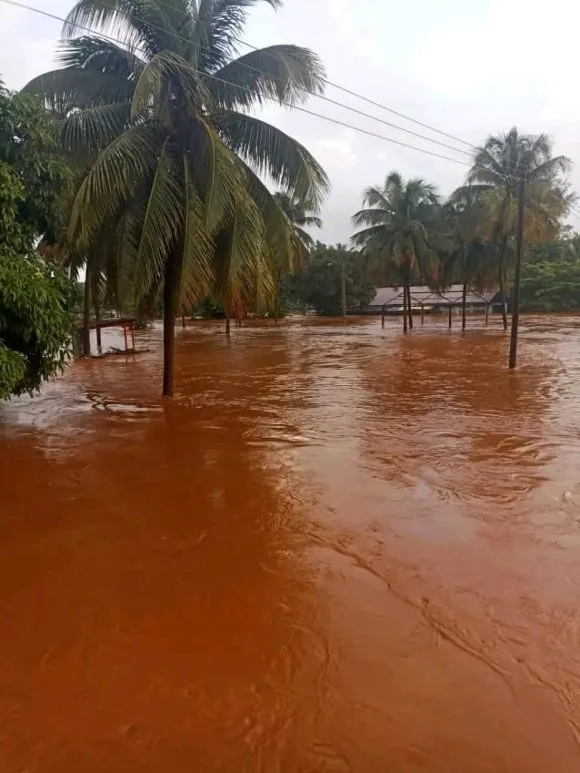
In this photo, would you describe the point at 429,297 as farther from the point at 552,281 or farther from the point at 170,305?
the point at 170,305

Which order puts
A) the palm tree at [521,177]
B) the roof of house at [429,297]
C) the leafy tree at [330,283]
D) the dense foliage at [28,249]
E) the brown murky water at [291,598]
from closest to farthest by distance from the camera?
the brown murky water at [291,598] < the dense foliage at [28,249] < the palm tree at [521,177] < the roof of house at [429,297] < the leafy tree at [330,283]

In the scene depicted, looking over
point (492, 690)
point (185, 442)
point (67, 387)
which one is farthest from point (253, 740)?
point (67, 387)

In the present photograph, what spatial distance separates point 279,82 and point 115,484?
7.99 m

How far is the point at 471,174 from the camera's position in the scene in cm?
2811

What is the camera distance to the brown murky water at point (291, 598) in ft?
9.57

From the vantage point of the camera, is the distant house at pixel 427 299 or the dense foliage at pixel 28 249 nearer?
the dense foliage at pixel 28 249

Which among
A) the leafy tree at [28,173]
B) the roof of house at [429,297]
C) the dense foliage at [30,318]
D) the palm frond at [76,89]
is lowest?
the dense foliage at [30,318]

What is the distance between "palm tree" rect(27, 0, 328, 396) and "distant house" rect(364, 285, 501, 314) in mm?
35671

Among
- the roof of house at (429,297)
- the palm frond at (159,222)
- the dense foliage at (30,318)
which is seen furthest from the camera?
the roof of house at (429,297)

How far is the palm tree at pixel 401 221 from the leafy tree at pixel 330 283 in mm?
18445

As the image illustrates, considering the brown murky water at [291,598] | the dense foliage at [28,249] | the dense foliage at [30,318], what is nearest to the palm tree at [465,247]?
the brown murky water at [291,598]

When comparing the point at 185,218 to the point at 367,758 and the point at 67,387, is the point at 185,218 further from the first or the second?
the point at 367,758

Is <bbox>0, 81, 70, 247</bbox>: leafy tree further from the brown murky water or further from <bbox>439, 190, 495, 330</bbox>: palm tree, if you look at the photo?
<bbox>439, 190, 495, 330</bbox>: palm tree

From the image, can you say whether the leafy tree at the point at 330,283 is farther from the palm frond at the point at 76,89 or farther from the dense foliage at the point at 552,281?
the palm frond at the point at 76,89
